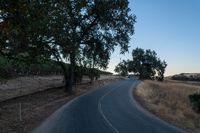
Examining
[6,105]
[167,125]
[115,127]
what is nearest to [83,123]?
[115,127]

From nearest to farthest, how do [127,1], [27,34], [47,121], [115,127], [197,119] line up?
[27,34] < [115,127] < [47,121] < [197,119] < [127,1]

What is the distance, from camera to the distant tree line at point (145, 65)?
581ft

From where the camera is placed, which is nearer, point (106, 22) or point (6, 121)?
point (6, 121)

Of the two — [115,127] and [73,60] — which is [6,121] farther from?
[73,60]

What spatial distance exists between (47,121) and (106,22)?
88.9 ft

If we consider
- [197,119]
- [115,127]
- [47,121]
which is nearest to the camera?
[115,127]

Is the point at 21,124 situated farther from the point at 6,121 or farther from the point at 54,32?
the point at 54,32

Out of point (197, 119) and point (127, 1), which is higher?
point (127, 1)

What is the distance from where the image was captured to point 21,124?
21500 millimetres

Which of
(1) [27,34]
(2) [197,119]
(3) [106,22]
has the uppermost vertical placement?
(3) [106,22]

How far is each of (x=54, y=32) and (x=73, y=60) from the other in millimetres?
17677

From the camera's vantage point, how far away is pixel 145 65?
181 meters

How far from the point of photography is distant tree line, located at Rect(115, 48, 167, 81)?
177025 millimetres

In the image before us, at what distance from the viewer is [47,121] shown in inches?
901
